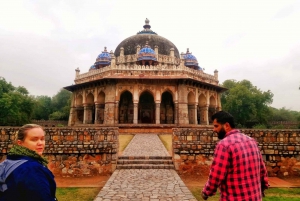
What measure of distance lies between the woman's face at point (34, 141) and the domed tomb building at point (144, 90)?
1616 cm

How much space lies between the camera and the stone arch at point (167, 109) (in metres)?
22.7

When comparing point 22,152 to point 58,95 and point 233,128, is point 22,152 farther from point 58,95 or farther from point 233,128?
point 58,95

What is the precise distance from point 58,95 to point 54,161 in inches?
1566

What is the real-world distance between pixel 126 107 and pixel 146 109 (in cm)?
194

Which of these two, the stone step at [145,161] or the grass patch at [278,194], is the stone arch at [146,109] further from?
the grass patch at [278,194]

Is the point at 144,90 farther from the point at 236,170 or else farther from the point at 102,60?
the point at 236,170

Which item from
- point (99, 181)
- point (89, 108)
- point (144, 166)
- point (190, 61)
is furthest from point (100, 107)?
point (99, 181)

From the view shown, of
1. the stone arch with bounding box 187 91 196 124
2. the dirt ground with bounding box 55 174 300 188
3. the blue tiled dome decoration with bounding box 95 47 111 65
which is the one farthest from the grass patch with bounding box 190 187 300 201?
the blue tiled dome decoration with bounding box 95 47 111 65

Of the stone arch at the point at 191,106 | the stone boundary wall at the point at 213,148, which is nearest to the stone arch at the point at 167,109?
the stone arch at the point at 191,106

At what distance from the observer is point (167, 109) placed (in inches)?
909

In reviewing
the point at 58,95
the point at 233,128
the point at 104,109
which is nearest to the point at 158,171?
the point at 233,128

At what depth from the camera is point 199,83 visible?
21562 mm

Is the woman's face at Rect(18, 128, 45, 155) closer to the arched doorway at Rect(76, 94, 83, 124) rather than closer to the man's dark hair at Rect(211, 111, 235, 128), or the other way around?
the man's dark hair at Rect(211, 111, 235, 128)

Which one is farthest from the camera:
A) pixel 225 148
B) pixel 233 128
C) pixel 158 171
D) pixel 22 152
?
Result: pixel 158 171
